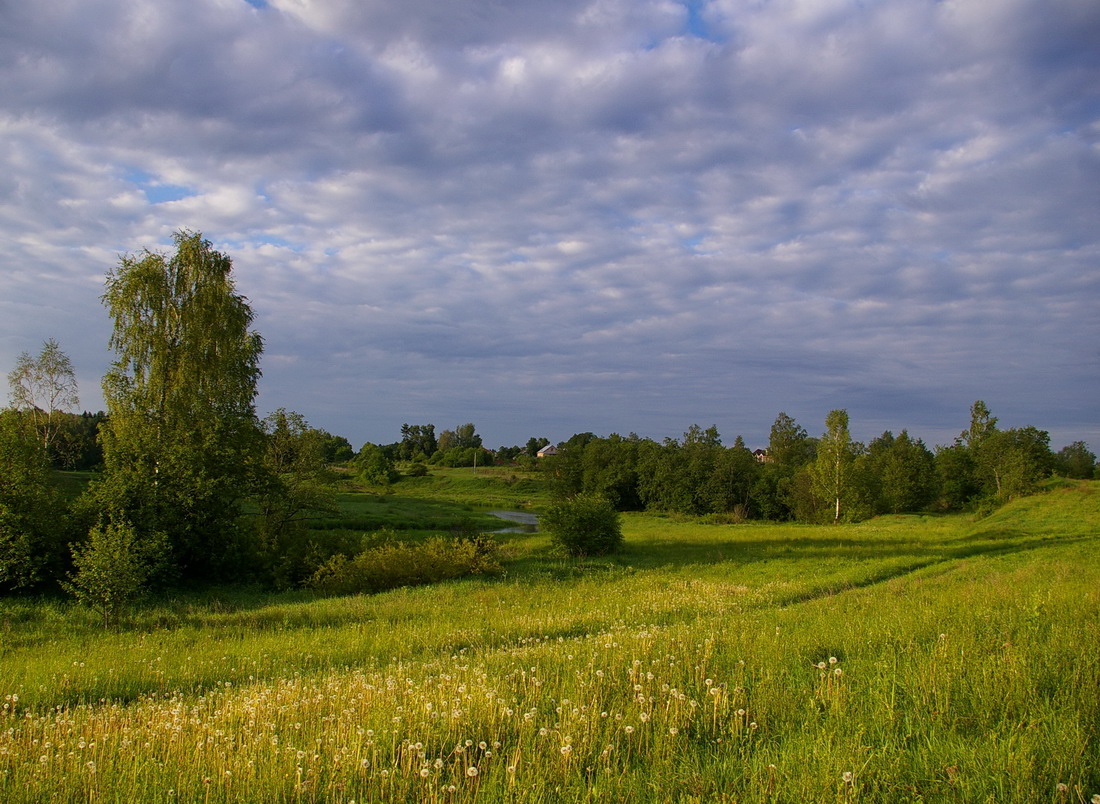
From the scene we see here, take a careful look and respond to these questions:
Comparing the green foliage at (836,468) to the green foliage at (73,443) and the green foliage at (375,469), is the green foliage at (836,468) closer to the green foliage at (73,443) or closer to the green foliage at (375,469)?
the green foliage at (73,443)

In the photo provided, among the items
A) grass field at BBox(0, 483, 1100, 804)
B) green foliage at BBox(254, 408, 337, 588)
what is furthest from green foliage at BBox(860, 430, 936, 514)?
grass field at BBox(0, 483, 1100, 804)

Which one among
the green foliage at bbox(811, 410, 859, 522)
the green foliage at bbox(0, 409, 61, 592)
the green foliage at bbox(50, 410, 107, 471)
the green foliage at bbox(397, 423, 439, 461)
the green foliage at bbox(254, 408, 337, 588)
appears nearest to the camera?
the green foliage at bbox(0, 409, 61, 592)

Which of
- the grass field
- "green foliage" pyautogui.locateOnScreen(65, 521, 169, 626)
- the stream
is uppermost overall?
the grass field

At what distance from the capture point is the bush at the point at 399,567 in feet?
80.9

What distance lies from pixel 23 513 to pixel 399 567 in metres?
12.4

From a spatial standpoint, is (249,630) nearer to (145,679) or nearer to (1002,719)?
(145,679)

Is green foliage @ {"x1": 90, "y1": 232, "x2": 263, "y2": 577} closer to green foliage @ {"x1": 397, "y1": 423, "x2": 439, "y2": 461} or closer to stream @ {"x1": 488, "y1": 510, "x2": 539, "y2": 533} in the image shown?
stream @ {"x1": 488, "y1": 510, "x2": 539, "y2": 533}

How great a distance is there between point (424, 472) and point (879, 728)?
13279 centimetres

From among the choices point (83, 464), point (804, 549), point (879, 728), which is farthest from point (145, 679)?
point (83, 464)

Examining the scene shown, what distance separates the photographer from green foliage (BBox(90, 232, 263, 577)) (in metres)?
24.8

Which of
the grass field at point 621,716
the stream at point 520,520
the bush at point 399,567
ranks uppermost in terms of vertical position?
the grass field at point 621,716

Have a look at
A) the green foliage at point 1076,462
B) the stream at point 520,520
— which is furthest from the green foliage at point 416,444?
the green foliage at point 1076,462

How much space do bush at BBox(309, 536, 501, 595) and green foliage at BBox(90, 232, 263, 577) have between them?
5089 mm

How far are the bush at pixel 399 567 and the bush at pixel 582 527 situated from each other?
619 cm
